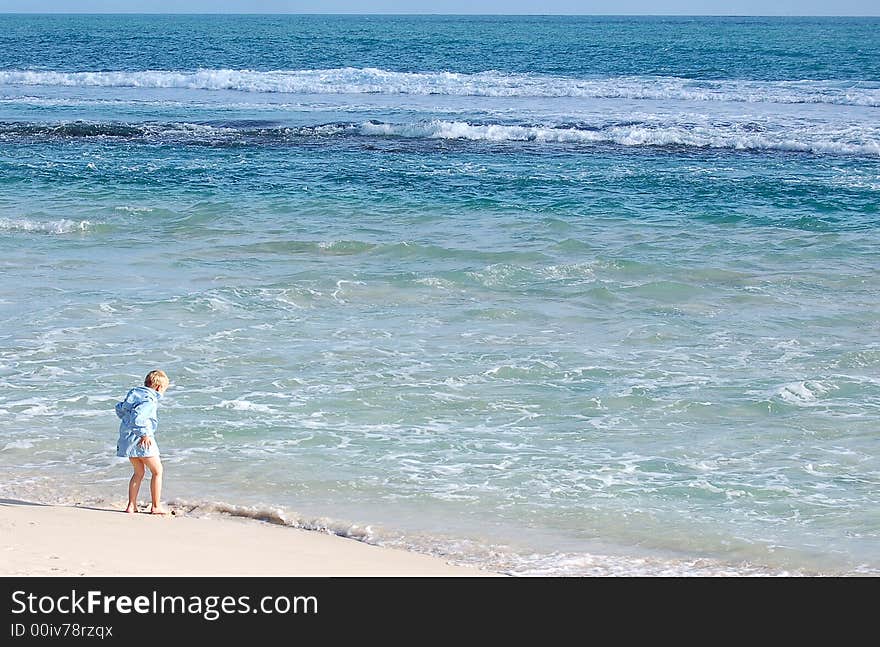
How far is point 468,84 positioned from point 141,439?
3610 centimetres

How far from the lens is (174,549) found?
6.46 metres

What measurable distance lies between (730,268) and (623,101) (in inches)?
889

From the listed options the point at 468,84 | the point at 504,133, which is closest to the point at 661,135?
the point at 504,133

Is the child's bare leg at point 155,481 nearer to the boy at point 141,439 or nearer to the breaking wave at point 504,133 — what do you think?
the boy at point 141,439

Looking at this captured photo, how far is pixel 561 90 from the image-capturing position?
39.6 meters

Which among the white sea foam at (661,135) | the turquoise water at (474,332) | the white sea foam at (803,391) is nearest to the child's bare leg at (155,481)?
the turquoise water at (474,332)

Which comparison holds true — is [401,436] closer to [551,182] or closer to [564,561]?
[564,561]

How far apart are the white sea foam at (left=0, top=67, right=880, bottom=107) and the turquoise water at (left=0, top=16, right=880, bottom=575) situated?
10614 millimetres

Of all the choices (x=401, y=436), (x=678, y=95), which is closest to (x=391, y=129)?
(x=678, y=95)

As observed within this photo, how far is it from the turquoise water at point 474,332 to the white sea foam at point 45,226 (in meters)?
0.06

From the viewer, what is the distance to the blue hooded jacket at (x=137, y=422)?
7.40m

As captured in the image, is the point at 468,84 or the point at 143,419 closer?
the point at 143,419

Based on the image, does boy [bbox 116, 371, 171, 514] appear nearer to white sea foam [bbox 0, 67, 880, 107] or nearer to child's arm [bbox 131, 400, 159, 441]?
child's arm [bbox 131, 400, 159, 441]

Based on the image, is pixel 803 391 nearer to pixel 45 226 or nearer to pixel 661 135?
pixel 45 226
